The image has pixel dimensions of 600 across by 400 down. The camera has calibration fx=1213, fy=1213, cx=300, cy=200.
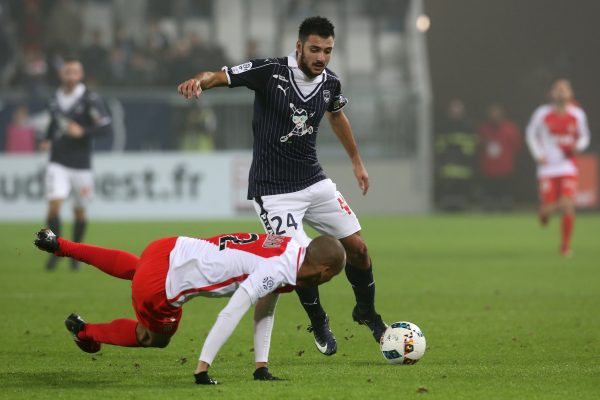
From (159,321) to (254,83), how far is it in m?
1.83

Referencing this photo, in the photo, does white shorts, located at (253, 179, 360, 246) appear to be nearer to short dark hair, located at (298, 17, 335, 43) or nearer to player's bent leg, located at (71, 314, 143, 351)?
short dark hair, located at (298, 17, 335, 43)

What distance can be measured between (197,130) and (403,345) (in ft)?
53.1

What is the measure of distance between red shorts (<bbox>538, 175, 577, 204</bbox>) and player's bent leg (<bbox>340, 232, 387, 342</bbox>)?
8.48 metres

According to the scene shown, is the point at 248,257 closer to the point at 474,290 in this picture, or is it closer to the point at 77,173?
the point at 474,290

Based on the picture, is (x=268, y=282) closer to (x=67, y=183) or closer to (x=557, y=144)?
(x=67, y=183)

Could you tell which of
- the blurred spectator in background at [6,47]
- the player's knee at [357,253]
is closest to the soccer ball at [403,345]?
the player's knee at [357,253]

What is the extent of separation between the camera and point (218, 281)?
6410 mm

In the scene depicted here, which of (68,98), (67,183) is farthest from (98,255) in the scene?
(68,98)

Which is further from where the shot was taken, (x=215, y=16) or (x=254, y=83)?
(x=215, y=16)

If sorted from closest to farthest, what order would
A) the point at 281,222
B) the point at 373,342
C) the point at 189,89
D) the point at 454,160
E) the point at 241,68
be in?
1. the point at 189,89
2. the point at 241,68
3. the point at 281,222
4. the point at 373,342
5. the point at 454,160

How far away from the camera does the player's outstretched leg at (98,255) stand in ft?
23.0

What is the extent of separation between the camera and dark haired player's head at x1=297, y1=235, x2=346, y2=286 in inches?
244

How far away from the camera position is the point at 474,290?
11891 millimetres

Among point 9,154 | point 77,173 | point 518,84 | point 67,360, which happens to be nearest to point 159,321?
point 67,360
